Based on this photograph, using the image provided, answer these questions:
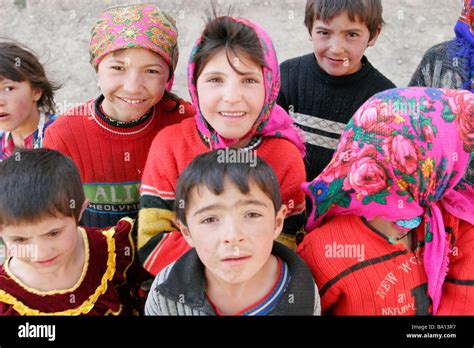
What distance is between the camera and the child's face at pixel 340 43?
9.12 ft

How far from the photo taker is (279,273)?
1.88m

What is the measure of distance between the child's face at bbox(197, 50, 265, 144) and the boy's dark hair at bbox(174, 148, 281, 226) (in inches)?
7.5

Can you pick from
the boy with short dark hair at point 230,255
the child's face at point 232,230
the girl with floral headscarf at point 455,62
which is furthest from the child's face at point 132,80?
the girl with floral headscarf at point 455,62

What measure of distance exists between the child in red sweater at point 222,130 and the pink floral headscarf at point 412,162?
245 millimetres

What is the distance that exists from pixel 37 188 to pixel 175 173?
1.66ft

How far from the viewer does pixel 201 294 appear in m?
1.81

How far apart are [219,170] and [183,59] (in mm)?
3677

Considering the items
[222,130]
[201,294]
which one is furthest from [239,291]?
[222,130]

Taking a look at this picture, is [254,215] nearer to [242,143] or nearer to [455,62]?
[242,143]

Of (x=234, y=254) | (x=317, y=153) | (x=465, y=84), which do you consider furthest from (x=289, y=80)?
(x=234, y=254)

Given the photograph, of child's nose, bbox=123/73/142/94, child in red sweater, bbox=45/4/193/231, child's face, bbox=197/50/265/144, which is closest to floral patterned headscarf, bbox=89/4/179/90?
child in red sweater, bbox=45/4/193/231

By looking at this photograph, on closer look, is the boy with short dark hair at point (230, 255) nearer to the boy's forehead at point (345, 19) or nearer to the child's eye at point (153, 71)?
the child's eye at point (153, 71)
